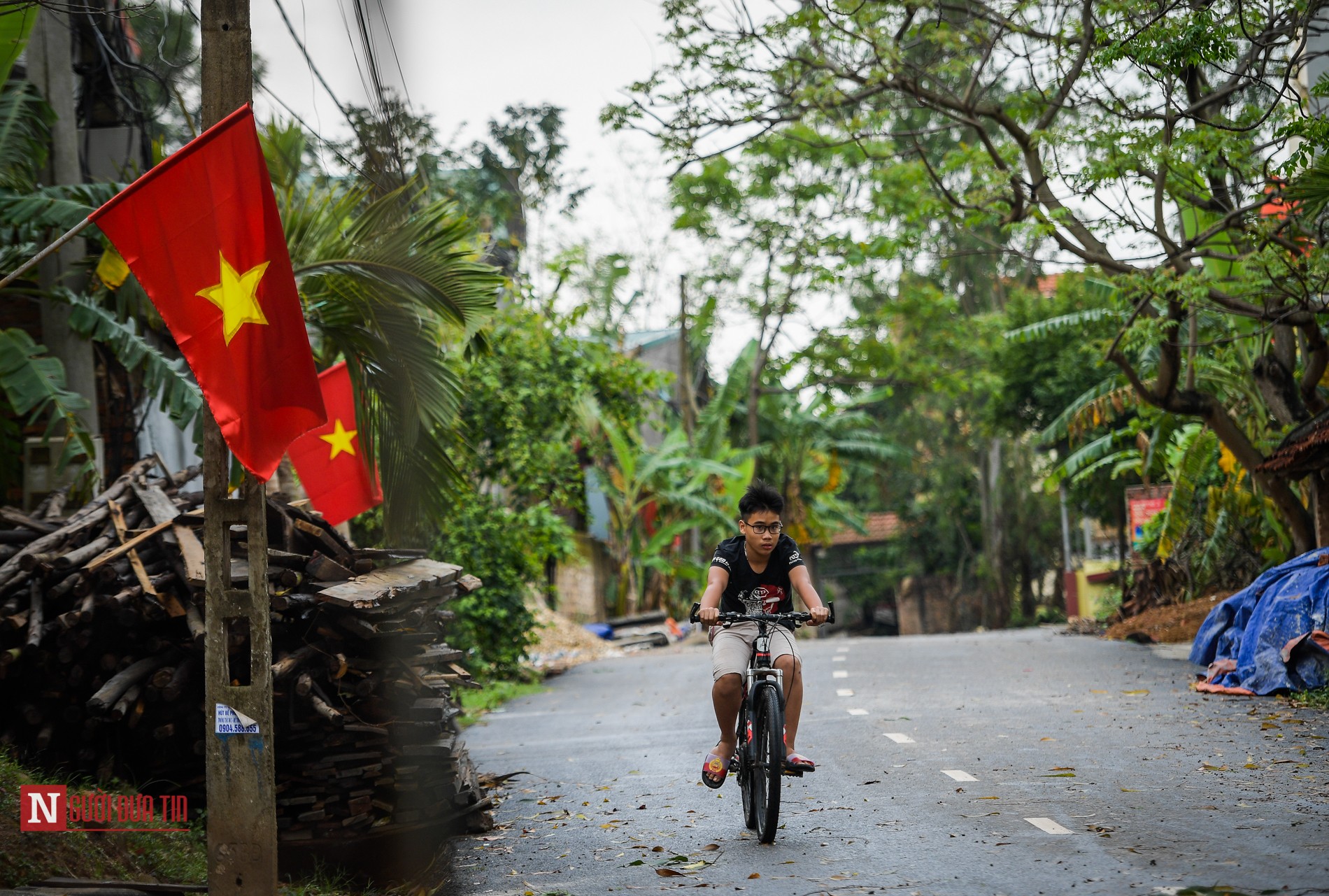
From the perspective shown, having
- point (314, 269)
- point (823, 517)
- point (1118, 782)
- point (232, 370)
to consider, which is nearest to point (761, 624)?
point (1118, 782)

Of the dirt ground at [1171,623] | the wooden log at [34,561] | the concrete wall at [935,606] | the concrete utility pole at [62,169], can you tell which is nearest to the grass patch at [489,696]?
the concrete utility pole at [62,169]

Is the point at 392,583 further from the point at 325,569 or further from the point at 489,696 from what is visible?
the point at 489,696

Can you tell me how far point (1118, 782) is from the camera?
7.70 meters

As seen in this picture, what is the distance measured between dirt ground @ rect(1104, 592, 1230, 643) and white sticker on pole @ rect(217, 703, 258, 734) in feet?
49.6

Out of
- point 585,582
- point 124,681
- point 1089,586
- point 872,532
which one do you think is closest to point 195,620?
point 124,681

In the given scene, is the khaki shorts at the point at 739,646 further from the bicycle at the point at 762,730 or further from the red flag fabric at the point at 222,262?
the red flag fabric at the point at 222,262

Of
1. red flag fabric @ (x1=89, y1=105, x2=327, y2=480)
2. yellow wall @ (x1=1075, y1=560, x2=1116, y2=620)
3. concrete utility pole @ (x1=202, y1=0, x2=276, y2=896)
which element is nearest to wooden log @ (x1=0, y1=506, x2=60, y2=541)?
concrete utility pole @ (x1=202, y1=0, x2=276, y2=896)

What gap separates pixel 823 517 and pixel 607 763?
964 inches

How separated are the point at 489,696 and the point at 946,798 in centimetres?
907

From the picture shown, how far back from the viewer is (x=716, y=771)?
22.8 feet

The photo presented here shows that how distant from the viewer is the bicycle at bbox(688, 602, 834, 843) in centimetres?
653

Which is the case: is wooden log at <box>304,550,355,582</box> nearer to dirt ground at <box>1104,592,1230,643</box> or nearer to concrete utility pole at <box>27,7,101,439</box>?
concrete utility pole at <box>27,7,101,439</box>

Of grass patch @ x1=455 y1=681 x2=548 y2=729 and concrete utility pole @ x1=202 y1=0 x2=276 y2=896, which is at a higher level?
concrete utility pole @ x1=202 y1=0 x2=276 y2=896

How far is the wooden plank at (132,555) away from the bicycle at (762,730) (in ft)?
10.4
